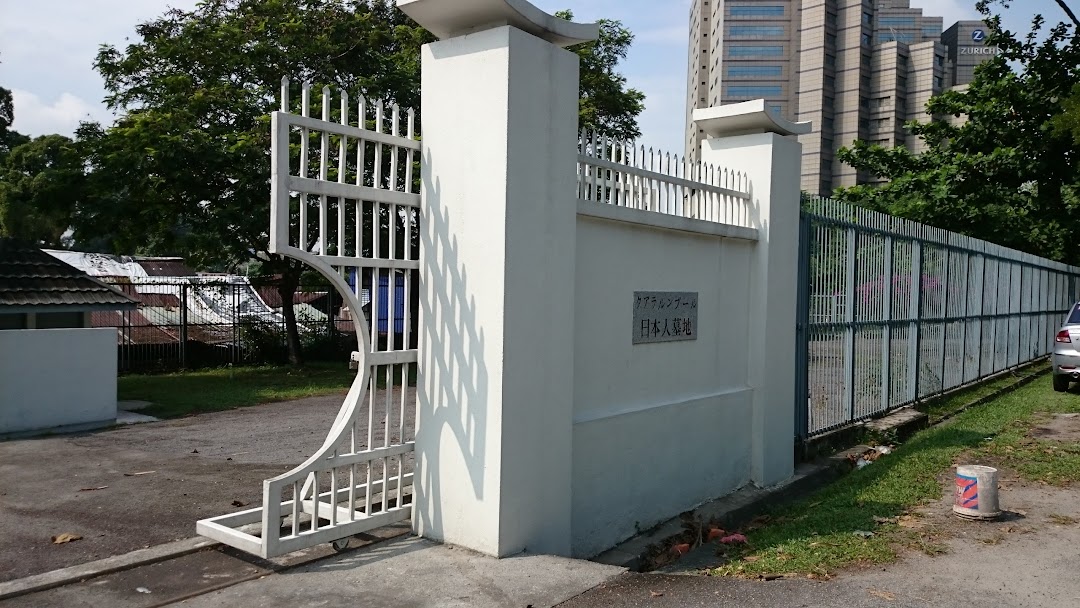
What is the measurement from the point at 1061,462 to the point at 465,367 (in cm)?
648

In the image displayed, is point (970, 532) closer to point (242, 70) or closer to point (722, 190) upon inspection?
point (722, 190)

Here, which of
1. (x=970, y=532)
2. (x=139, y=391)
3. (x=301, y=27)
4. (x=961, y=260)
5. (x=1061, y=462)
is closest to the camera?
(x=970, y=532)

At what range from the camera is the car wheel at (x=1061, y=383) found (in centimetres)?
1355

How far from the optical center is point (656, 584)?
4527 mm

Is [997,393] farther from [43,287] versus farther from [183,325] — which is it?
[183,325]

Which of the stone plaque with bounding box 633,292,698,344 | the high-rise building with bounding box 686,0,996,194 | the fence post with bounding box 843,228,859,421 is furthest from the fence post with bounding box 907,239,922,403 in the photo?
the high-rise building with bounding box 686,0,996,194

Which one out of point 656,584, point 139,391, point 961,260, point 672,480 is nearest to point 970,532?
point 672,480

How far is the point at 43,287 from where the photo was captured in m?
11.0

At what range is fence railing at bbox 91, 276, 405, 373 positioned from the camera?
1758 centimetres

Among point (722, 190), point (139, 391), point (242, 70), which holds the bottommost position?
point (139, 391)

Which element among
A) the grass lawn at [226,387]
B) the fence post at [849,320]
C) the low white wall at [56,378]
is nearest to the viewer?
the fence post at [849,320]

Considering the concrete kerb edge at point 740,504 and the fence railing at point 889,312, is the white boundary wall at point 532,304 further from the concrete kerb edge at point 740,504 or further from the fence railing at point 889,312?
the fence railing at point 889,312

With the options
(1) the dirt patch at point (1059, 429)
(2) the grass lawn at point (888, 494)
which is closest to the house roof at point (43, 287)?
(2) the grass lawn at point (888, 494)

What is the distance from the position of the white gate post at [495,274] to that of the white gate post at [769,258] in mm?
2850
